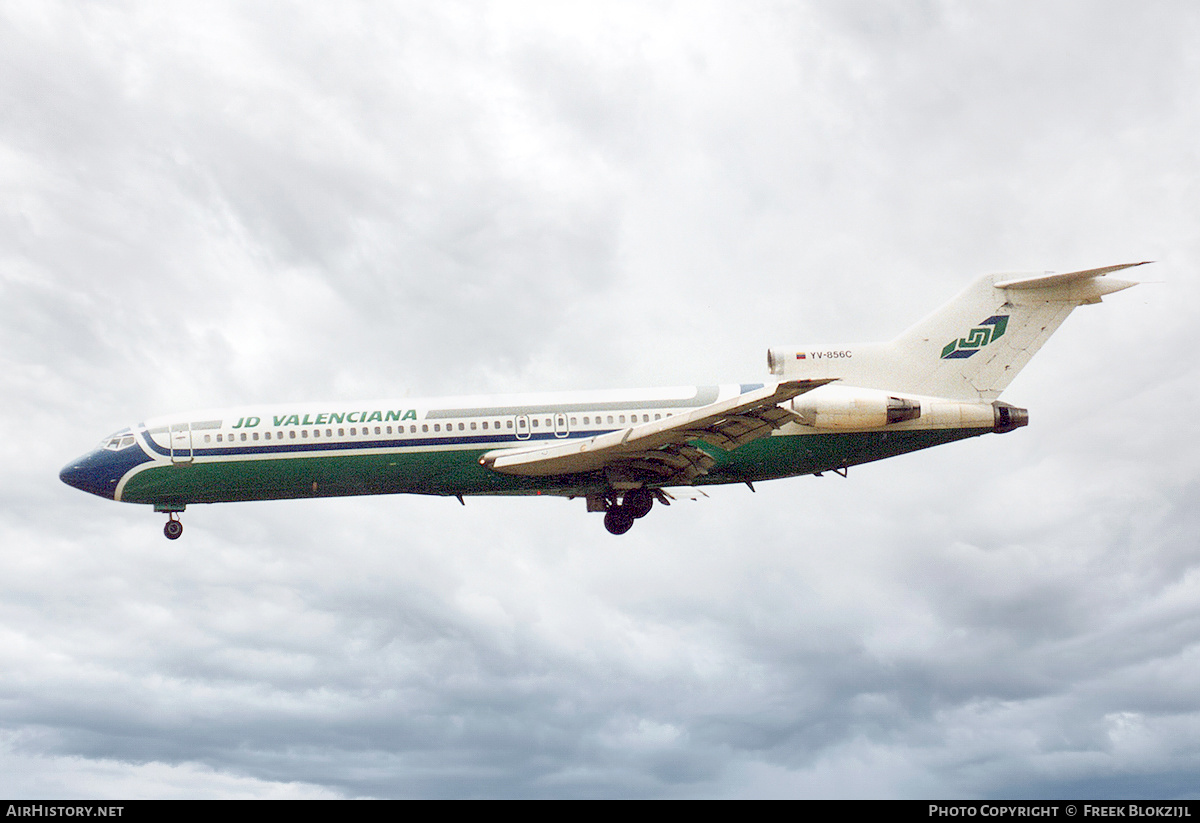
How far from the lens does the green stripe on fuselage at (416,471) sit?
1188 inches

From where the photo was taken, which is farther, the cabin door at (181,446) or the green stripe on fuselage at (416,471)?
the cabin door at (181,446)

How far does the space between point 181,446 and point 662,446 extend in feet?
45.5

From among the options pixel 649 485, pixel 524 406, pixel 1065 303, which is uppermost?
pixel 1065 303

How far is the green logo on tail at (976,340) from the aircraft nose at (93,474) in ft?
82.3

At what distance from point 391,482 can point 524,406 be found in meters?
4.41

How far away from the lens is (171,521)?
102ft

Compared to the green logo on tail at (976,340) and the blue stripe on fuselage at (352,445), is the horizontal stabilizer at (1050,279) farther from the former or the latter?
the blue stripe on fuselage at (352,445)

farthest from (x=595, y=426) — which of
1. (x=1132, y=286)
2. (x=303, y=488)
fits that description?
(x=1132, y=286)

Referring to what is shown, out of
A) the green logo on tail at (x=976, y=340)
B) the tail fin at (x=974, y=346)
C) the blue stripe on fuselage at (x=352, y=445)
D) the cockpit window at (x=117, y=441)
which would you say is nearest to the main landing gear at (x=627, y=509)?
the blue stripe on fuselage at (x=352, y=445)

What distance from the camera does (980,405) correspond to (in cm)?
3116

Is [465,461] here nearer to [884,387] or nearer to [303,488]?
[303,488]

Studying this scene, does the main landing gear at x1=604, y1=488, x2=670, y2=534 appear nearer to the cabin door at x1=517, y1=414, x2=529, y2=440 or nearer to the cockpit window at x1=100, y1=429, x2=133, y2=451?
the cabin door at x1=517, y1=414, x2=529, y2=440

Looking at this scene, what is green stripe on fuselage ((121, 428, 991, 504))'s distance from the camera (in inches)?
1188

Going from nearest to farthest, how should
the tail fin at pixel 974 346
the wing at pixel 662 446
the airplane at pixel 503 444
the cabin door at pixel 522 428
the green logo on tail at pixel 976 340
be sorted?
the wing at pixel 662 446 < the airplane at pixel 503 444 < the cabin door at pixel 522 428 < the tail fin at pixel 974 346 < the green logo on tail at pixel 976 340
